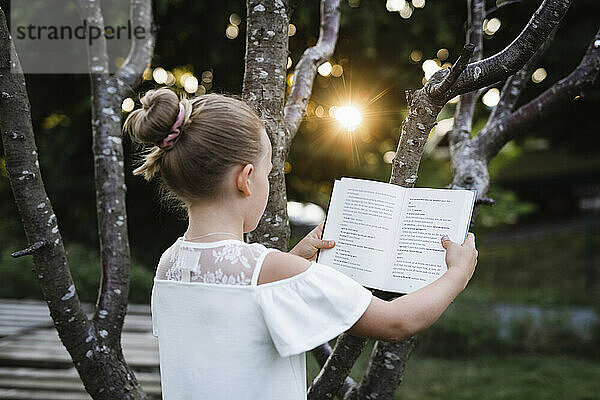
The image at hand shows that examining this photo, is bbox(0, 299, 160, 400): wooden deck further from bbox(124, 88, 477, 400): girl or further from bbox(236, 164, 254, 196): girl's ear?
bbox(236, 164, 254, 196): girl's ear

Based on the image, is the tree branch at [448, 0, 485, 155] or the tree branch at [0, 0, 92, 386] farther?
the tree branch at [448, 0, 485, 155]

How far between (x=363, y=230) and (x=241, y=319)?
0.45 meters

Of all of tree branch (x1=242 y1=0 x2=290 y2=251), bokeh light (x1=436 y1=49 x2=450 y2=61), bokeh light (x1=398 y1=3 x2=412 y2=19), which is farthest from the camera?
bokeh light (x1=436 y1=49 x2=450 y2=61)

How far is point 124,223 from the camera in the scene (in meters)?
2.17

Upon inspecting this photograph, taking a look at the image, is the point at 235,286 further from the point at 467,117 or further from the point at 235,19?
the point at 235,19

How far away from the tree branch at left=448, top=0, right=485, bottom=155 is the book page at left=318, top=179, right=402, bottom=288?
2.80 ft

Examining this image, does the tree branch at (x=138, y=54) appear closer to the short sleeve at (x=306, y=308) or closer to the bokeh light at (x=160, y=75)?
the short sleeve at (x=306, y=308)

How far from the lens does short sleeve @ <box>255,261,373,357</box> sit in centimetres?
132

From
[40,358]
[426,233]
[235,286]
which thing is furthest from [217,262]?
[40,358]

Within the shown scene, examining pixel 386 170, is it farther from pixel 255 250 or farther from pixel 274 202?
pixel 255 250

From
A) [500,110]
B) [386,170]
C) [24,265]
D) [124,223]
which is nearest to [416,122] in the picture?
[500,110]

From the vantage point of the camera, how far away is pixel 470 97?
8.11 ft

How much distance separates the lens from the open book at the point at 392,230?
1557 millimetres

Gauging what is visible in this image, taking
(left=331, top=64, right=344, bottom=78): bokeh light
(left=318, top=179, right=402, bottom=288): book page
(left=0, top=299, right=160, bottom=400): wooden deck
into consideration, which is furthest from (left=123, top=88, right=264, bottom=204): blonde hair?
(left=331, top=64, right=344, bottom=78): bokeh light
